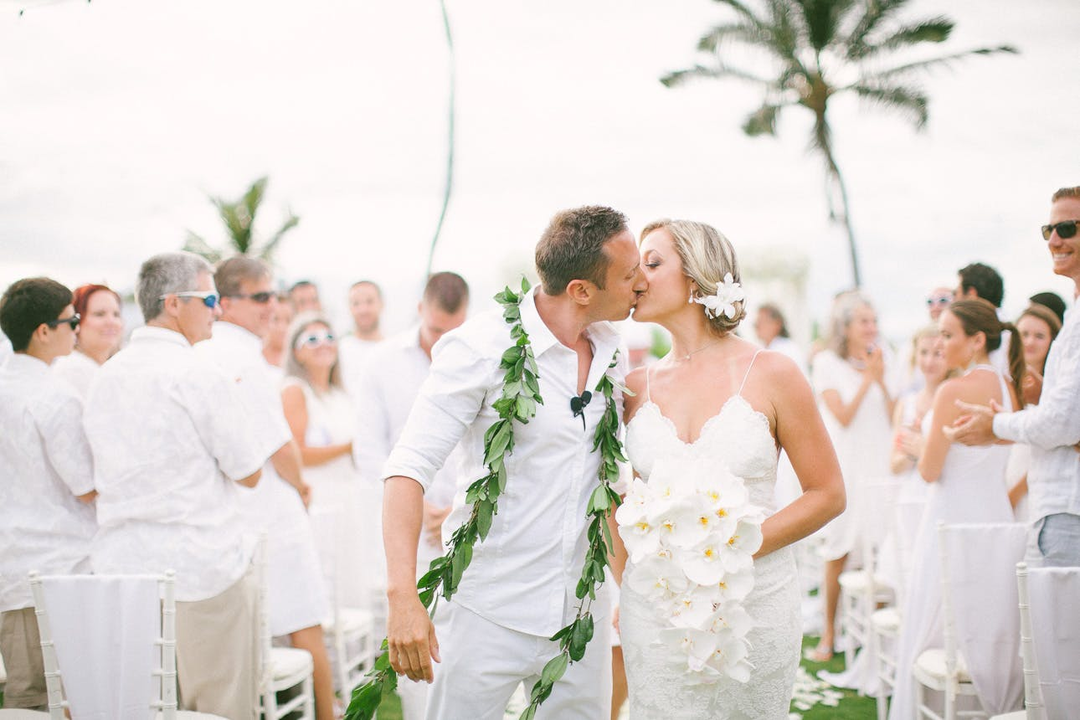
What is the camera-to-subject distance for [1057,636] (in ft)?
8.64

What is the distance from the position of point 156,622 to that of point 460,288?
2159mm

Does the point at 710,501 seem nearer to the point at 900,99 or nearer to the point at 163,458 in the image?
the point at 163,458

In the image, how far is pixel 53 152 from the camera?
383cm

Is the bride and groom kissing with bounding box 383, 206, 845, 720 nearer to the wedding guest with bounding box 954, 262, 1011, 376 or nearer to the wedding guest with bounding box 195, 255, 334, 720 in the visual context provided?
the wedding guest with bounding box 195, 255, 334, 720

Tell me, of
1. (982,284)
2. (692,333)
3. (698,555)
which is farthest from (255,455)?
(982,284)

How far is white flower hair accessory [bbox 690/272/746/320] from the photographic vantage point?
2.63m

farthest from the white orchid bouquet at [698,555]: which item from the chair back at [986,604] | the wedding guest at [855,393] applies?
the wedding guest at [855,393]

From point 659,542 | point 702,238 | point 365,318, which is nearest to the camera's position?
point 659,542

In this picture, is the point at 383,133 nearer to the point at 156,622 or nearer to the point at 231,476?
the point at 231,476

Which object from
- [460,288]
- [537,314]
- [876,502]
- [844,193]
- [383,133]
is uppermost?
[844,193]

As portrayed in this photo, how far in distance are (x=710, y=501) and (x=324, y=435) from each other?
3.49 m

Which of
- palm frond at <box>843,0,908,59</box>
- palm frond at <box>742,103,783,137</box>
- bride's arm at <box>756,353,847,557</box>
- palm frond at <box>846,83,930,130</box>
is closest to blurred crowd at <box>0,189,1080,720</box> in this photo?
bride's arm at <box>756,353,847,557</box>

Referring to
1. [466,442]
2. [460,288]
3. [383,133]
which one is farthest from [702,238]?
[383,133]

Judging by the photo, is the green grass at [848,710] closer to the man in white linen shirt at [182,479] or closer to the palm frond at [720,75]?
the man in white linen shirt at [182,479]
